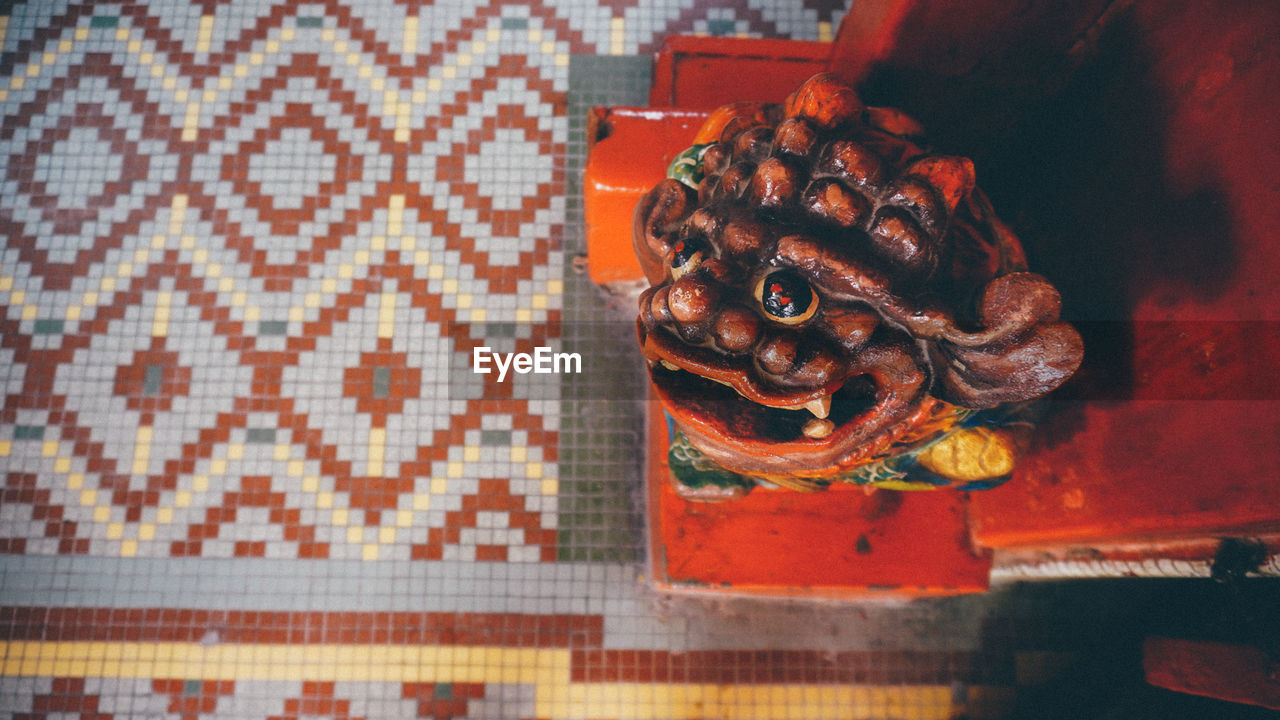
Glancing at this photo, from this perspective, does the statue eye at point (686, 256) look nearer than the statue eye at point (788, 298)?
No

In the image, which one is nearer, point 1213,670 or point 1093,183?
point 1093,183

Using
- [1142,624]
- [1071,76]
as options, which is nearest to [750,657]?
[1142,624]

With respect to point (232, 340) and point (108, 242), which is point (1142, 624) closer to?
point (232, 340)

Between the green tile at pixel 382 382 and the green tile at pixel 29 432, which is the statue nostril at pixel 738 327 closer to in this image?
the green tile at pixel 382 382

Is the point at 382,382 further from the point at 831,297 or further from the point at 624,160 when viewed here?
the point at 831,297

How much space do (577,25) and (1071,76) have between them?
203 centimetres

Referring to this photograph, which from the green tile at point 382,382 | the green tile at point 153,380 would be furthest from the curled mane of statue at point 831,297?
the green tile at point 153,380

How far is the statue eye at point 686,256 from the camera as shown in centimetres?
102

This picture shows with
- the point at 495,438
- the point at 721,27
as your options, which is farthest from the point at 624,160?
the point at 721,27

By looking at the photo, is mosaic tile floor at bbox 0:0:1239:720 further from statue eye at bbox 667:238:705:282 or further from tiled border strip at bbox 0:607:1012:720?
statue eye at bbox 667:238:705:282

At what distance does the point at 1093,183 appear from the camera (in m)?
1.41

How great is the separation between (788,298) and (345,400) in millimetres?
2162

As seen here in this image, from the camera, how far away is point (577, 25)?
2.85m
